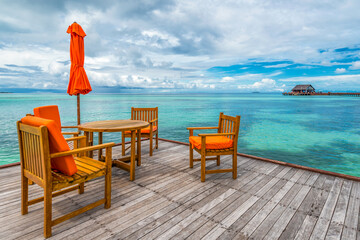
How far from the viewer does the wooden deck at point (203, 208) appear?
1.85 m

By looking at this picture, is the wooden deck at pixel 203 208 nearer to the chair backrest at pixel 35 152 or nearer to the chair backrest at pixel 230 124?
the chair backrest at pixel 35 152

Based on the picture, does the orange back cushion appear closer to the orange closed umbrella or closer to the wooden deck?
the wooden deck

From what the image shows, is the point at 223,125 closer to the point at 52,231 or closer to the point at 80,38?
the point at 52,231

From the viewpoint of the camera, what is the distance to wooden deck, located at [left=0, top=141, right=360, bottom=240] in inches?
72.7

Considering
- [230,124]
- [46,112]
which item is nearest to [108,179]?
[46,112]

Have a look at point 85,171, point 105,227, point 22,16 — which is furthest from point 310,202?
point 22,16

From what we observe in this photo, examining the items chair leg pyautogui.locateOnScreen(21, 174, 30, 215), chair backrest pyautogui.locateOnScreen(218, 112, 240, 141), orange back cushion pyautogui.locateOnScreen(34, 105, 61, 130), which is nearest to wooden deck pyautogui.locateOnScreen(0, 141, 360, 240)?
chair leg pyautogui.locateOnScreen(21, 174, 30, 215)

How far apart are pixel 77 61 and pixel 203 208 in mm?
3923

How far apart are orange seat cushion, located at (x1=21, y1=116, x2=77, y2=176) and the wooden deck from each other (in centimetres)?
60

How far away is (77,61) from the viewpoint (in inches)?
162

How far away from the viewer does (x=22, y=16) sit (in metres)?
8.93

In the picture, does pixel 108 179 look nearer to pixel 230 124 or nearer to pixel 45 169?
pixel 45 169

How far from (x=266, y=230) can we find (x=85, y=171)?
196cm

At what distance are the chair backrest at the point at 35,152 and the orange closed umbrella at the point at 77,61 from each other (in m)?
2.43
